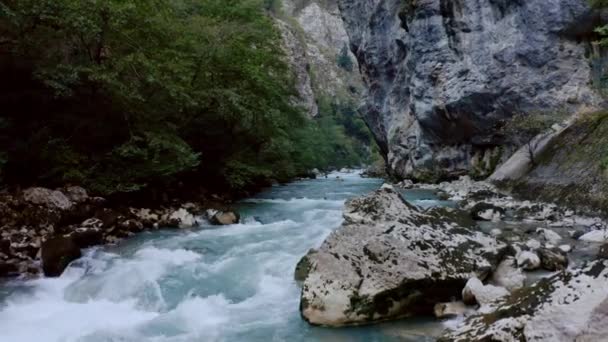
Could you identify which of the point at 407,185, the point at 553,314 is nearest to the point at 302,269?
the point at 553,314

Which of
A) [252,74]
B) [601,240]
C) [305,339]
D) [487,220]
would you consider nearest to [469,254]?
[305,339]

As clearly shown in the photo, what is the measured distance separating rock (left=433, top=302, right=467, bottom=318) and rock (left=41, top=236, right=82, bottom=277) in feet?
21.7

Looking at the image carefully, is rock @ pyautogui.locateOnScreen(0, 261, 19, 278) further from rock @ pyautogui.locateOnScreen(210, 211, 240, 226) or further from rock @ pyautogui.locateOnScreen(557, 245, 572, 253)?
rock @ pyautogui.locateOnScreen(557, 245, 572, 253)

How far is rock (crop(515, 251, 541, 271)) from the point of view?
6609 mm

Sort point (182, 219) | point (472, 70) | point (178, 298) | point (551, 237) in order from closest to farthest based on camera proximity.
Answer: point (178, 298) < point (551, 237) < point (182, 219) < point (472, 70)

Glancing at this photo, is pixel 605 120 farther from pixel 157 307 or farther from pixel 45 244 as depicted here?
pixel 45 244

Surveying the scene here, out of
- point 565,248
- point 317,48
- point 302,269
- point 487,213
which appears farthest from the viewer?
point 317,48

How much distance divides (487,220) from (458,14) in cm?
1806

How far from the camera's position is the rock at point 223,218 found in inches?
506

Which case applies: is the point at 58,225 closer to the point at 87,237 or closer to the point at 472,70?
the point at 87,237

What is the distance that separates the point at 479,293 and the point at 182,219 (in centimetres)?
902

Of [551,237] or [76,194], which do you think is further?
[76,194]

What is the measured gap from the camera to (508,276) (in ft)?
20.2

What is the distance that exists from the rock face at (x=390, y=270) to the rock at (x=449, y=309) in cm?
10
